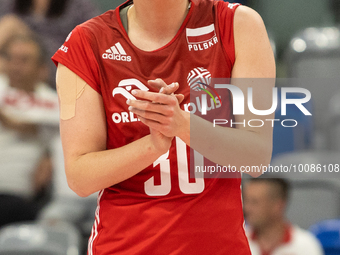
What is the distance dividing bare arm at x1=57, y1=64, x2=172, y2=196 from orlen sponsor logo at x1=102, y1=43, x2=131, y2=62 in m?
0.09

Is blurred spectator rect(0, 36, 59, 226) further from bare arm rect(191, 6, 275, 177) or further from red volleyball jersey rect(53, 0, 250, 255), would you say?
bare arm rect(191, 6, 275, 177)

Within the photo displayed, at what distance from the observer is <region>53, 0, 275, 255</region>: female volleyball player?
1.01m

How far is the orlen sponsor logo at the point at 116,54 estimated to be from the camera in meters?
1.07

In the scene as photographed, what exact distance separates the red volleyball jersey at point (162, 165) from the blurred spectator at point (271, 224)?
134 centimetres

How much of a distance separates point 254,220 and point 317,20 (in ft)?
7.77

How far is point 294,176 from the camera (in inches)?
106

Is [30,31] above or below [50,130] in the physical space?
above

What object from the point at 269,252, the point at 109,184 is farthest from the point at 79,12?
the point at 109,184

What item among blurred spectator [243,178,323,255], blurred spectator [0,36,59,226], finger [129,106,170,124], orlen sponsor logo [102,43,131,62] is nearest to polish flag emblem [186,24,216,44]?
orlen sponsor logo [102,43,131,62]

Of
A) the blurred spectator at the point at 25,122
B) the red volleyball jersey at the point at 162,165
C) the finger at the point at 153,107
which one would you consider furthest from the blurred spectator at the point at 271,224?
the finger at the point at 153,107

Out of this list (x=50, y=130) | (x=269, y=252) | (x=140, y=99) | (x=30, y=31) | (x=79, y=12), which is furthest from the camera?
(x=79, y=12)

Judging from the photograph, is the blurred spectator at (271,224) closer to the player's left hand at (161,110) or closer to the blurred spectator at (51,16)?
the player's left hand at (161,110)

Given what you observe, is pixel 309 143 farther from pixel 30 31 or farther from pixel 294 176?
pixel 30 31

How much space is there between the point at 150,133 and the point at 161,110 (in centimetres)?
11
